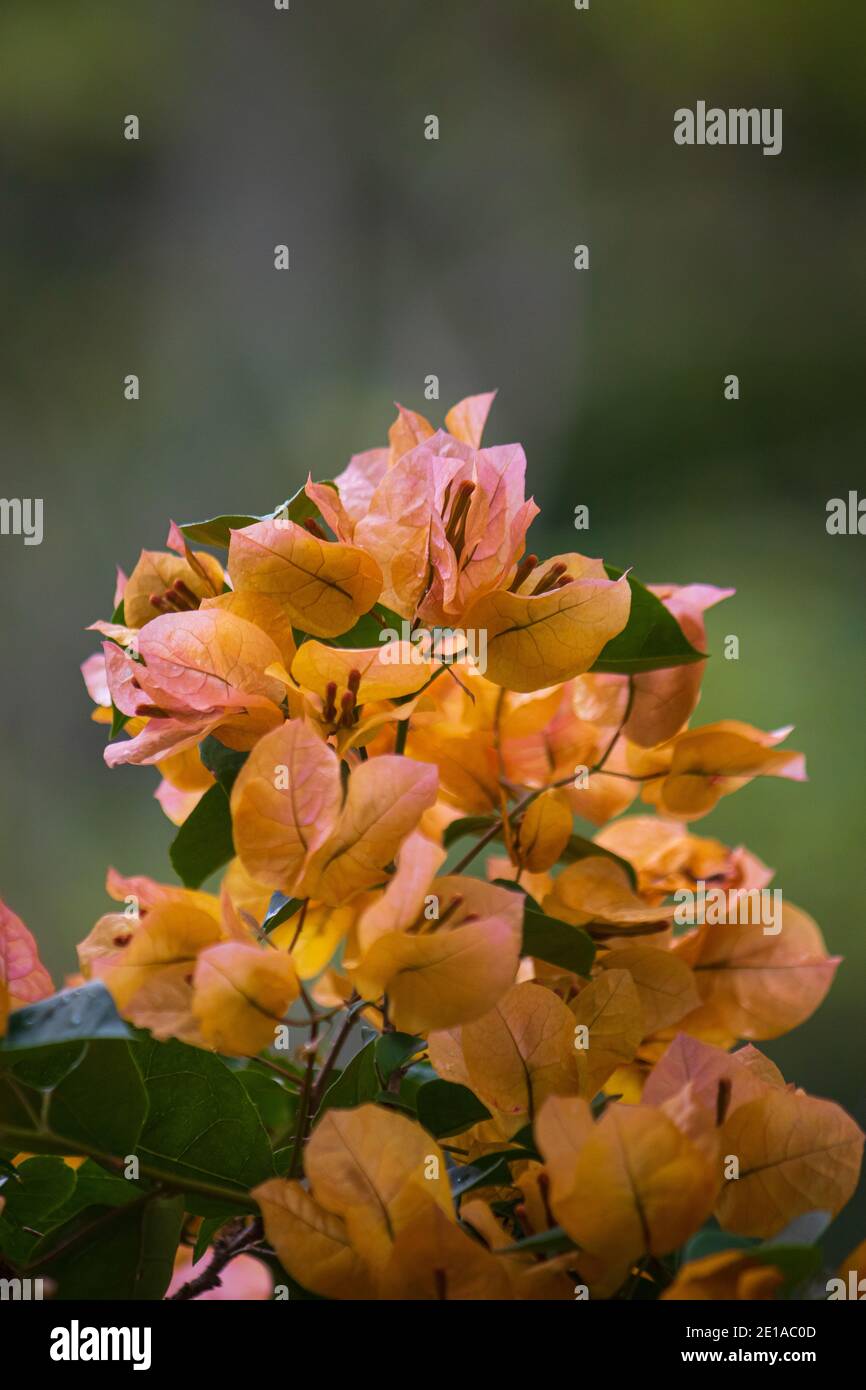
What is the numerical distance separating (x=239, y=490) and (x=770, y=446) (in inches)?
58.6

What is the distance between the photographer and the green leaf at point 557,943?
351mm

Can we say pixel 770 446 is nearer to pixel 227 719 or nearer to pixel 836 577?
pixel 836 577

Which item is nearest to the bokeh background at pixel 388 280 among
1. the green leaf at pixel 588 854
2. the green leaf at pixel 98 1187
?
the green leaf at pixel 588 854

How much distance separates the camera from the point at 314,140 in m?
3.80

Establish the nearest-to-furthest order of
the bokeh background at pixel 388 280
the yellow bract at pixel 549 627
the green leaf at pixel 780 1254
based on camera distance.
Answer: the green leaf at pixel 780 1254 → the yellow bract at pixel 549 627 → the bokeh background at pixel 388 280

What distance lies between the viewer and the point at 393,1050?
33 centimetres

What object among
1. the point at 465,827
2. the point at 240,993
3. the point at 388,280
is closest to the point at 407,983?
the point at 240,993

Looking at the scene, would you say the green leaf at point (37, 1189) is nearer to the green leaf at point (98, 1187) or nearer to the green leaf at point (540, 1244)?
the green leaf at point (98, 1187)

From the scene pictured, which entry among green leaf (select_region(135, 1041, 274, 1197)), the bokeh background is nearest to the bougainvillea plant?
green leaf (select_region(135, 1041, 274, 1197))

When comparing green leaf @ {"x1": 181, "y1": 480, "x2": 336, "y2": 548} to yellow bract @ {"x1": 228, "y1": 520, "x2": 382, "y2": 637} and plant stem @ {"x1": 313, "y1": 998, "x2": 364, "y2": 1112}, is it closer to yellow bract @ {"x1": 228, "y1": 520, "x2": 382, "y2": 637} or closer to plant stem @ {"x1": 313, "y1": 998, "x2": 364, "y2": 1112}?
yellow bract @ {"x1": 228, "y1": 520, "x2": 382, "y2": 637}

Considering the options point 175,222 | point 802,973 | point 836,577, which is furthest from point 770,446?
point 802,973

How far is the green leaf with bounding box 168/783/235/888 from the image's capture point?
1.39 ft

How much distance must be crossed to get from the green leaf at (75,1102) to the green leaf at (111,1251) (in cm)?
2

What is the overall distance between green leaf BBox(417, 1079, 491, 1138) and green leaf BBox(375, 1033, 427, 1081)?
0.4 inches
